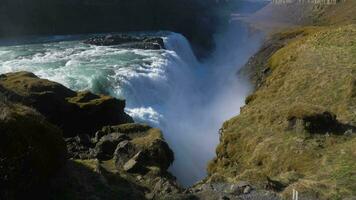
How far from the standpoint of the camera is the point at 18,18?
99375 mm

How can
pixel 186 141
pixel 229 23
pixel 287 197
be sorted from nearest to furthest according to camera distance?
pixel 287 197 → pixel 186 141 → pixel 229 23

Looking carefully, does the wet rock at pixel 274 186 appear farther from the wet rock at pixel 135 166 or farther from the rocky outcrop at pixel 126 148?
the rocky outcrop at pixel 126 148

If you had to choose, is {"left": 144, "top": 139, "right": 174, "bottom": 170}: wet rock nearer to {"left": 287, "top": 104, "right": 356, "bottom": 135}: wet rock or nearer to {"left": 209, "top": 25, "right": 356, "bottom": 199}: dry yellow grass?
{"left": 209, "top": 25, "right": 356, "bottom": 199}: dry yellow grass

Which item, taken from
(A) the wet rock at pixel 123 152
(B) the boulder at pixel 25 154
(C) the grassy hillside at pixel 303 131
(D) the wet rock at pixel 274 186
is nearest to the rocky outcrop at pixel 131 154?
(A) the wet rock at pixel 123 152

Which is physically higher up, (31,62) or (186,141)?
(31,62)

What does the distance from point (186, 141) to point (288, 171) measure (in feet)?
65.5

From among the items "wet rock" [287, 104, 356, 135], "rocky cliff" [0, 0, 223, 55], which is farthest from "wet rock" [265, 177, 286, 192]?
"rocky cliff" [0, 0, 223, 55]

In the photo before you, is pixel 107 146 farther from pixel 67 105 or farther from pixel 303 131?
pixel 303 131

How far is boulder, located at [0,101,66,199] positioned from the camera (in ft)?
44.7

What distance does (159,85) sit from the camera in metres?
51.9

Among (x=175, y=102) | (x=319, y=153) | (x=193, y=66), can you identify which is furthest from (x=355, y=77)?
(x=193, y=66)

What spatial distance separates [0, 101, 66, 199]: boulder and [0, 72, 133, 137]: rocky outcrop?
16.8 m

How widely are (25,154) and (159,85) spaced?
3795cm

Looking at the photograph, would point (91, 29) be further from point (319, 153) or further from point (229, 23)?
A: point (319, 153)
